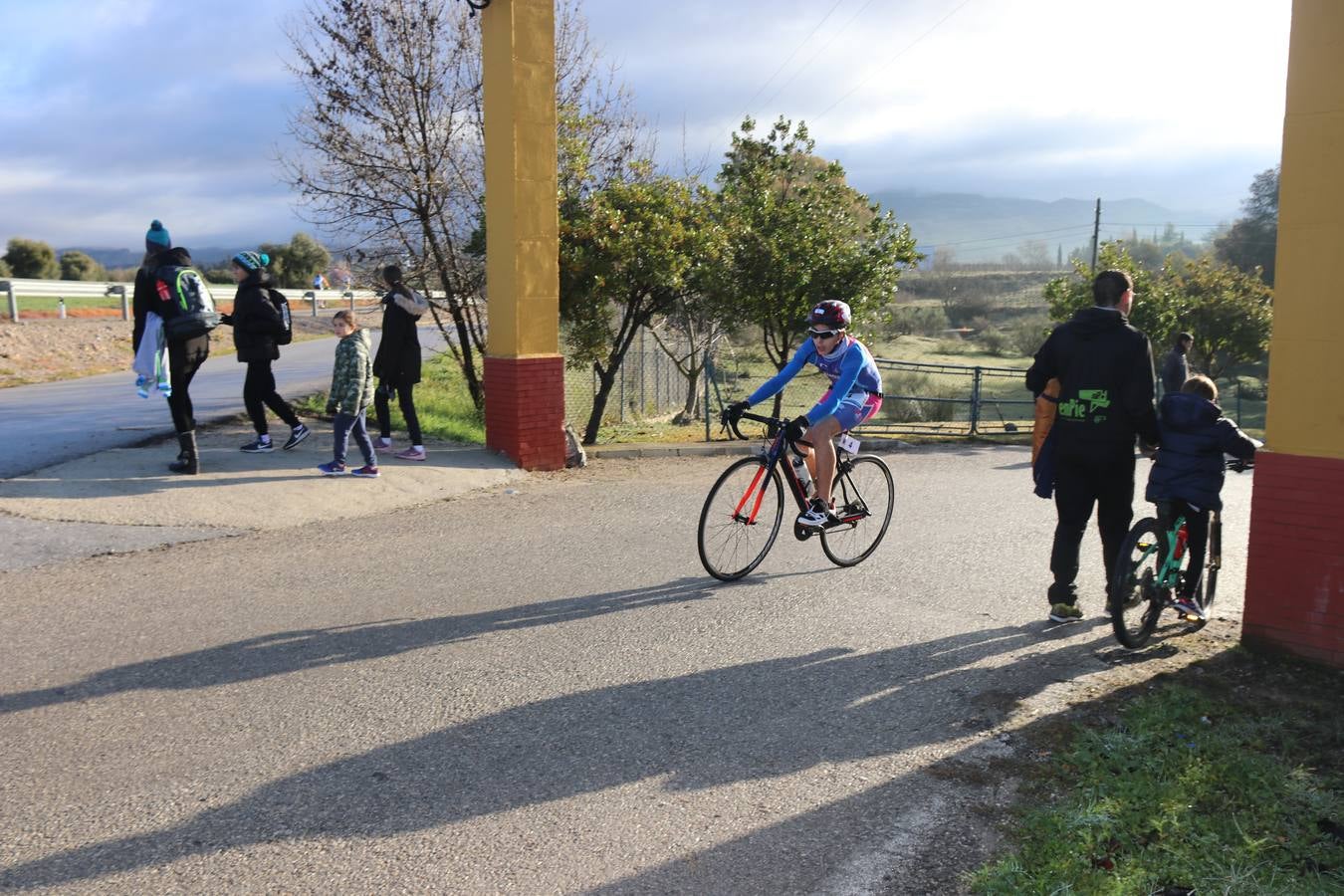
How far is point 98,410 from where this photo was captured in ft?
41.2

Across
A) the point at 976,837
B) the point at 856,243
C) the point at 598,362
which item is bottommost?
the point at 976,837

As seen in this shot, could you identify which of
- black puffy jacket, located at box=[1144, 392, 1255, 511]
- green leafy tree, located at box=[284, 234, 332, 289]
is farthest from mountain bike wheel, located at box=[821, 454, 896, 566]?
green leafy tree, located at box=[284, 234, 332, 289]

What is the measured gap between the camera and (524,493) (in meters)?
9.74

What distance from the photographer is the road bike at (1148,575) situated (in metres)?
5.46

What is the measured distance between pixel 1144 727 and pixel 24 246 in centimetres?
5389

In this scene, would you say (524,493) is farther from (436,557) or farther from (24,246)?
(24,246)

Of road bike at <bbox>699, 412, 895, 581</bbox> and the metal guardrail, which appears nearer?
road bike at <bbox>699, 412, 895, 581</bbox>

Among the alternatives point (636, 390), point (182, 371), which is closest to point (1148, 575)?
point (182, 371)

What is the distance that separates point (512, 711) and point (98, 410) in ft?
34.1

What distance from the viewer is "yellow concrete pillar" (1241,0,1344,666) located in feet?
16.8

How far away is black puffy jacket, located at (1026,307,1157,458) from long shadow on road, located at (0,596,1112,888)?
3.88 feet

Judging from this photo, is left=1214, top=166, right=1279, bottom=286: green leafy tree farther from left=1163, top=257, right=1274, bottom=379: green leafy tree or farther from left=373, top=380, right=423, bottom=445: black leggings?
left=373, top=380, right=423, bottom=445: black leggings

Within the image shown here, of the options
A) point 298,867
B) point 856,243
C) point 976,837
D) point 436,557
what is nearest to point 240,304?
point 436,557

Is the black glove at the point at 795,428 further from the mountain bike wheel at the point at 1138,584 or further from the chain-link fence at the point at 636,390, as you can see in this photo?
the chain-link fence at the point at 636,390
